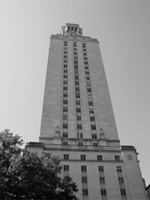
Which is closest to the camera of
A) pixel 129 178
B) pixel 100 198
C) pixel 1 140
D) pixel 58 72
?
pixel 1 140

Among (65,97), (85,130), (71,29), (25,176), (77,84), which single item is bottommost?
(25,176)

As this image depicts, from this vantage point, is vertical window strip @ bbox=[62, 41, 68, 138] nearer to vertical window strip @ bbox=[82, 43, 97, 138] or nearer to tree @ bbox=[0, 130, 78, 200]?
vertical window strip @ bbox=[82, 43, 97, 138]

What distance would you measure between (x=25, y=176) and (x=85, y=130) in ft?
91.5

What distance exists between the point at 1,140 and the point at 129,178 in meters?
26.6

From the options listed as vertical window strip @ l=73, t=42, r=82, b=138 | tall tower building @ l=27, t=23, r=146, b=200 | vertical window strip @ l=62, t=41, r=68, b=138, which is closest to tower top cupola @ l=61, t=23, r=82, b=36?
vertical window strip @ l=73, t=42, r=82, b=138

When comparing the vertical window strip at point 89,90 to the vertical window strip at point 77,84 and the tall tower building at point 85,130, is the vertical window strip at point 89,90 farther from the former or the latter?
the vertical window strip at point 77,84

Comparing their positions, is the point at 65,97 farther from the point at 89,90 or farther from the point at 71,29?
the point at 71,29

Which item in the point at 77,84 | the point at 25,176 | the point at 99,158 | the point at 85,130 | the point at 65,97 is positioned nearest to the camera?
the point at 25,176

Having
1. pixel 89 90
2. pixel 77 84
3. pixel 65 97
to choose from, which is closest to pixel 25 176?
pixel 65 97

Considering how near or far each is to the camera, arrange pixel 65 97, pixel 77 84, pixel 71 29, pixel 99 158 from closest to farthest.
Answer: pixel 99 158
pixel 65 97
pixel 77 84
pixel 71 29

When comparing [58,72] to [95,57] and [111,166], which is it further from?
[111,166]

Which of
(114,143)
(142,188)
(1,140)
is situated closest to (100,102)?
(114,143)

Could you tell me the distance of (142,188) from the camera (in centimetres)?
3741

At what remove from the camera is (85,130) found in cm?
A: 4834
